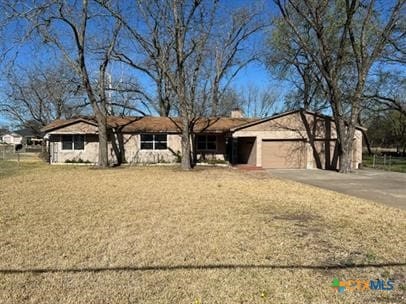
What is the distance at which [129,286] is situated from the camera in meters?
3.77

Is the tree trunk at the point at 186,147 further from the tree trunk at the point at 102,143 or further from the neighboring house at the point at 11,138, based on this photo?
the neighboring house at the point at 11,138

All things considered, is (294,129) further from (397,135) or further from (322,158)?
(397,135)

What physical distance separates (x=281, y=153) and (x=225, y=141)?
4160 millimetres

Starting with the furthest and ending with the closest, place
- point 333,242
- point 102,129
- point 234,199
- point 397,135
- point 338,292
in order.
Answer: point 397,135, point 102,129, point 234,199, point 333,242, point 338,292

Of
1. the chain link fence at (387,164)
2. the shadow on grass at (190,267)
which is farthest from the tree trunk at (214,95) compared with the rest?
the shadow on grass at (190,267)

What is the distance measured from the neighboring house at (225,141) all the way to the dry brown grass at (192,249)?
507 inches

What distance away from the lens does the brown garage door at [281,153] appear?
2214 centimetres

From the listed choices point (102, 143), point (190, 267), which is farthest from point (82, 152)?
point (190, 267)

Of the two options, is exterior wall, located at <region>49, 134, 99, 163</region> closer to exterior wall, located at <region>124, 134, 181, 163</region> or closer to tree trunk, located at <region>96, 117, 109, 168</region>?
exterior wall, located at <region>124, 134, 181, 163</region>

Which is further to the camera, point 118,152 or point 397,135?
point 397,135

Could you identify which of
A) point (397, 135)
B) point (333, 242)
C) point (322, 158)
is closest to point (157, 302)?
point (333, 242)

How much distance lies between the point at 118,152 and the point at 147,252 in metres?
19.3

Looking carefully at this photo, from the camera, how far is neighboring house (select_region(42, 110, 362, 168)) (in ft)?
72.3

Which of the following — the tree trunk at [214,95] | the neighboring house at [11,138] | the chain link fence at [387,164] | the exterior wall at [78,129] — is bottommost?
the chain link fence at [387,164]
